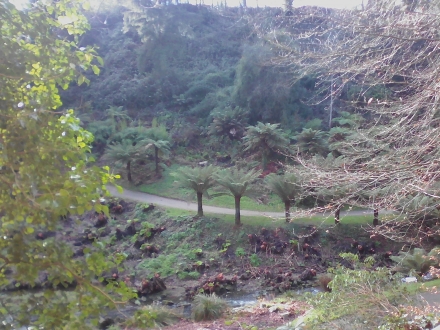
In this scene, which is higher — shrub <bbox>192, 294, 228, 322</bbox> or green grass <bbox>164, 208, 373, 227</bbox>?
green grass <bbox>164, 208, 373, 227</bbox>

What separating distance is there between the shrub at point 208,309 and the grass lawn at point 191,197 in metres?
5.55

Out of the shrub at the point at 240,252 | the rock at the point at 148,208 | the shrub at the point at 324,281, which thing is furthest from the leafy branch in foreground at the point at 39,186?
the rock at the point at 148,208

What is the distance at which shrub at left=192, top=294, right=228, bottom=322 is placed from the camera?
Answer: 27.0 feet

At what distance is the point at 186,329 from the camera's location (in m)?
7.33

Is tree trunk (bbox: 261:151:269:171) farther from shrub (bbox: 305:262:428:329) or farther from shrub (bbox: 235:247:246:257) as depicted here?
shrub (bbox: 305:262:428:329)

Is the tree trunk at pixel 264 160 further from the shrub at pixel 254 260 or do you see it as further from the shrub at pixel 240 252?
the shrub at pixel 254 260

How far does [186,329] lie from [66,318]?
6131 millimetres

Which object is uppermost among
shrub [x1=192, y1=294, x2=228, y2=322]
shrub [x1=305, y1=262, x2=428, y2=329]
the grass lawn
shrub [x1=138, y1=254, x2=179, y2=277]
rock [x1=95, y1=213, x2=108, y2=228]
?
the grass lawn

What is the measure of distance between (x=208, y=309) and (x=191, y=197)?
21.6 ft

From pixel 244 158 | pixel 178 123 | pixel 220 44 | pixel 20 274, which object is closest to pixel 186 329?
pixel 20 274

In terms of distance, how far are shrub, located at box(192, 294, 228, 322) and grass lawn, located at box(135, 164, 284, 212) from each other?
5554mm

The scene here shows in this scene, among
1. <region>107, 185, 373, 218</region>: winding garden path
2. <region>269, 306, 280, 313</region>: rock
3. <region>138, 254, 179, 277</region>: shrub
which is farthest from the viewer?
Result: <region>107, 185, 373, 218</region>: winding garden path

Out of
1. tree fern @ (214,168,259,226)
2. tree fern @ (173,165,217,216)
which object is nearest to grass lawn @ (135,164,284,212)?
tree fern @ (173,165,217,216)

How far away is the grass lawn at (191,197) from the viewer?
45.8ft
